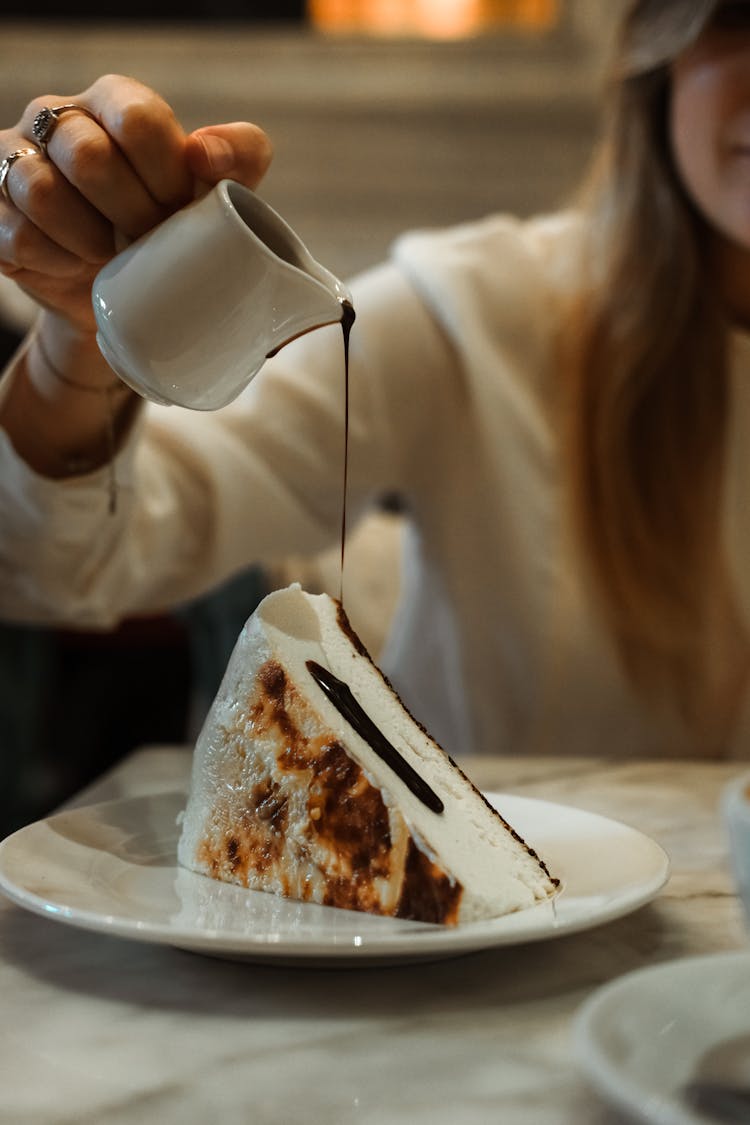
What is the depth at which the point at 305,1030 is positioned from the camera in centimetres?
51

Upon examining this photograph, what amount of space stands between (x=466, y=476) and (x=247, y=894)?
959 mm

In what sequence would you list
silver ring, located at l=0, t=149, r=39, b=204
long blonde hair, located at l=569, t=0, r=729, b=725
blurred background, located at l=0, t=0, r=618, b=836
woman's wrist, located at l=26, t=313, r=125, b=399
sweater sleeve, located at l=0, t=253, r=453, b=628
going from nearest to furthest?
1. silver ring, located at l=0, t=149, r=39, b=204
2. woman's wrist, located at l=26, t=313, r=125, b=399
3. sweater sleeve, located at l=0, t=253, r=453, b=628
4. long blonde hair, located at l=569, t=0, r=729, b=725
5. blurred background, located at l=0, t=0, r=618, b=836

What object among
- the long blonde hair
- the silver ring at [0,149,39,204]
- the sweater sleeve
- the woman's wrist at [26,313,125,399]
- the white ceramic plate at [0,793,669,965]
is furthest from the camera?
the long blonde hair

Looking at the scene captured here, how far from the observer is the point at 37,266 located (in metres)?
0.78

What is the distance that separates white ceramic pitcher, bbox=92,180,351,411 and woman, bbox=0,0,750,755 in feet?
1.62

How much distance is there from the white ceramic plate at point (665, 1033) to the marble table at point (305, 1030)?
0.03 m

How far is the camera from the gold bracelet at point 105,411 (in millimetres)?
932

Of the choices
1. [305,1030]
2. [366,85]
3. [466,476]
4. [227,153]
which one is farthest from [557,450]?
[366,85]

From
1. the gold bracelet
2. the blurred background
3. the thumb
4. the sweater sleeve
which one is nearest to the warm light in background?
the blurred background

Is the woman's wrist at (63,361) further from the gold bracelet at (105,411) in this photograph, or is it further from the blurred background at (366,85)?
the blurred background at (366,85)

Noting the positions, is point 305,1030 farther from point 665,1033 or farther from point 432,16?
point 432,16

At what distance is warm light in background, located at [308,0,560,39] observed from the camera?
2912mm

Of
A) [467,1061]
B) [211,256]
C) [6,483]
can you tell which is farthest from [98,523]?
[467,1061]

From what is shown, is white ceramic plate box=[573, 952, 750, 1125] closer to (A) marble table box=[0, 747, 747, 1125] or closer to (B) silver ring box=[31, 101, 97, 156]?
(A) marble table box=[0, 747, 747, 1125]
